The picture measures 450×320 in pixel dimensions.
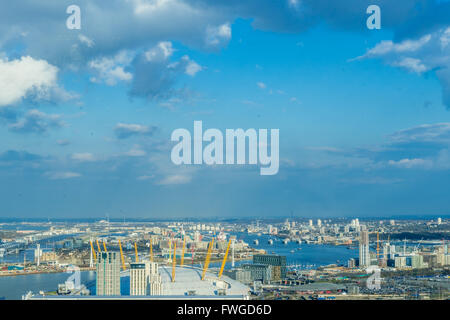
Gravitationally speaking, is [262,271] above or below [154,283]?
below

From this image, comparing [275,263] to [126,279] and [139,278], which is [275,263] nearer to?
[126,279]

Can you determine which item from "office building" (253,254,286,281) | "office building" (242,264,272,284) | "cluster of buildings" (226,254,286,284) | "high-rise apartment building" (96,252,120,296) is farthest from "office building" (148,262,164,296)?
"office building" (253,254,286,281)

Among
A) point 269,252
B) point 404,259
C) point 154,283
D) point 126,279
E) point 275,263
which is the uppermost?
point 154,283

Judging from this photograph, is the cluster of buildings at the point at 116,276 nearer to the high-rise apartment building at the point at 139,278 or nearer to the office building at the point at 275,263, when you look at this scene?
the high-rise apartment building at the point at 139,278

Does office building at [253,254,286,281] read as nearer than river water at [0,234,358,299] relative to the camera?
No

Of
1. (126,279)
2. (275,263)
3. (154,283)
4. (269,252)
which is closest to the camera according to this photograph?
(154,283)

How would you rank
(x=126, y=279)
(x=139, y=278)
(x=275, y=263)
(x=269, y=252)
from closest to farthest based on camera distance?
1. (x=139, y=278)
2. (x=126, y=279)
3. (x=275, y=263)
4. (x=269, y=252)

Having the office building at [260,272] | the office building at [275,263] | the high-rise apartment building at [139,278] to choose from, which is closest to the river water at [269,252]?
the high-rise apartment building at [139,278]

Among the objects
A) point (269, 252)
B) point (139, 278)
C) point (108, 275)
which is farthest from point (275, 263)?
point (108, 275)

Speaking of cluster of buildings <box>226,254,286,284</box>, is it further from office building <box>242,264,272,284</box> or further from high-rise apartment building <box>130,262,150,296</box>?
high-rise apartment building <box>130,262,150,296</box>

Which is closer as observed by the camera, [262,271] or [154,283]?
[154,283]

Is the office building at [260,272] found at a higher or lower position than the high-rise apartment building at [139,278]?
lower
